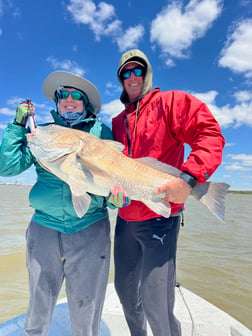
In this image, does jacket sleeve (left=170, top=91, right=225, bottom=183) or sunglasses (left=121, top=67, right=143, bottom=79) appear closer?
jacket sleeve (left=170, top=91, right=225, bottom=183)

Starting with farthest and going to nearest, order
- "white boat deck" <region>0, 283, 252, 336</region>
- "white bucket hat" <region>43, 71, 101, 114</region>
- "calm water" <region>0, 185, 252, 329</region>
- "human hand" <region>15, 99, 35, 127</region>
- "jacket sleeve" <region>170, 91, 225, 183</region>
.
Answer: "calm water" <region>0, 185, 252, 329</region> → "white boat deck" <region>0, 283, 252, 336</region> → "white bucket hat" <region>43, 71, 101, 114</region> → "human hand" <region>15, 99, 35, 127</region> → "jacket sleeve" <region>170, 91, 225, 183</region>

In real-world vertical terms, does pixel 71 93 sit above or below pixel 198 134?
above

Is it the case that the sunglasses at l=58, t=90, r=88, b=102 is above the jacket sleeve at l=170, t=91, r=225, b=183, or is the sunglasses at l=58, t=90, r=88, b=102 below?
above

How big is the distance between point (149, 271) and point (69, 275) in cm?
83

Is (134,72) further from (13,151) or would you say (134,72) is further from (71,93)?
(13,151)

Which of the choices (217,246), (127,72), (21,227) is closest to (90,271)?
(127,72)

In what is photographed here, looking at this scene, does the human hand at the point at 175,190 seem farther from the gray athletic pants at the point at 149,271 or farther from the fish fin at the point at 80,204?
the fish fin at the point at 80,204

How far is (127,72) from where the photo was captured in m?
3.21

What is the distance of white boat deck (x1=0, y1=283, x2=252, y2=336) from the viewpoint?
11.6ft

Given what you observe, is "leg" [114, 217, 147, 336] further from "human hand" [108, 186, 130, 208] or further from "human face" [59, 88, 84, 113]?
"human face" [59, 88, 84, 113]

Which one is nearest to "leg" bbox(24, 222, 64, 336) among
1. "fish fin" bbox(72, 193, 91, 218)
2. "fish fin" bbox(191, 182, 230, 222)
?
"fish fin" bbox(72, 193, 91, 218)

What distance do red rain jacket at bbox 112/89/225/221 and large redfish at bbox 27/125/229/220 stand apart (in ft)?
0.78

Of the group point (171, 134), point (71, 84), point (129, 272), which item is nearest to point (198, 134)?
point (171, 134)

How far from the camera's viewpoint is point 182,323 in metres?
3.83
